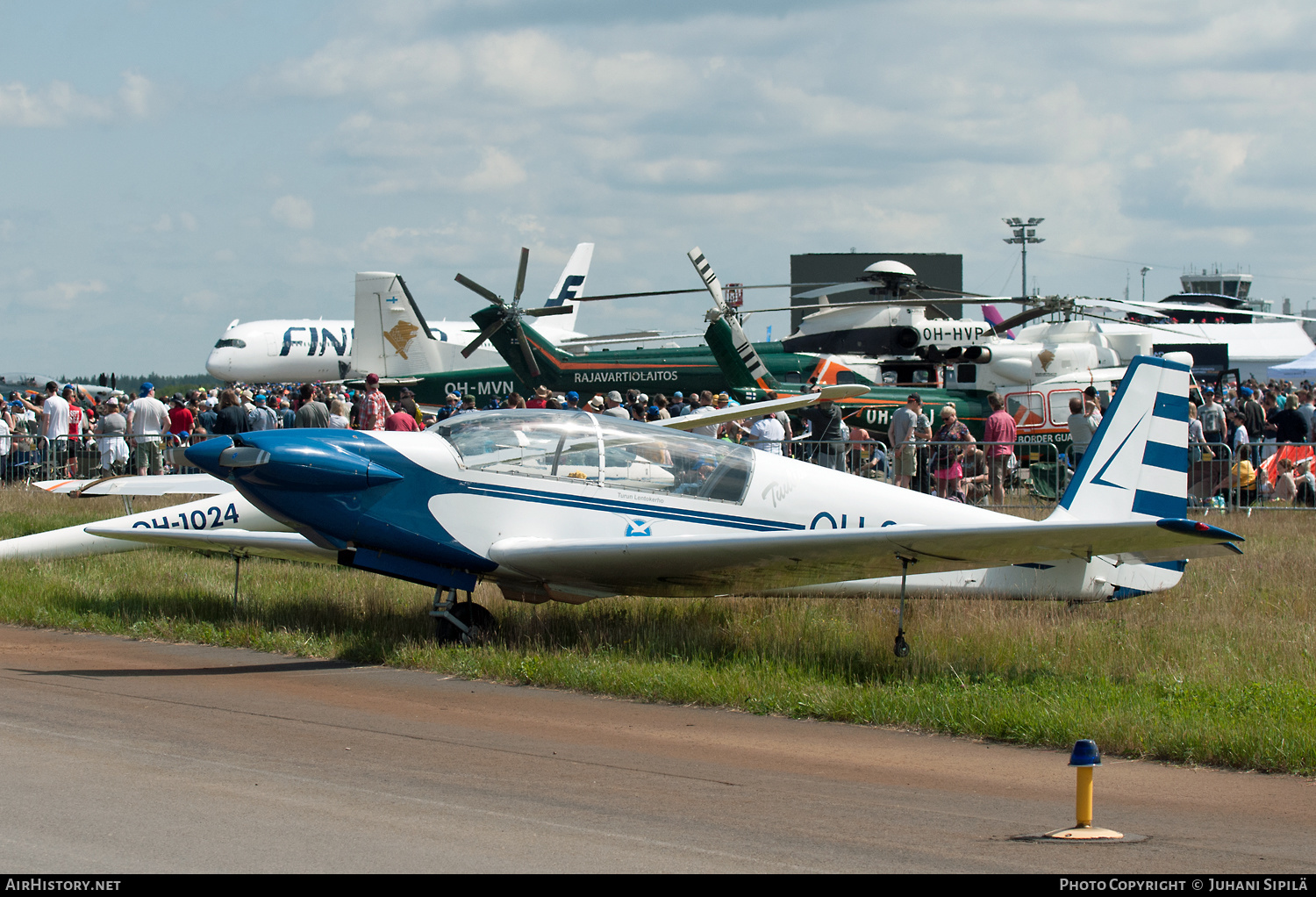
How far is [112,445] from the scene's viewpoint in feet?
61.6

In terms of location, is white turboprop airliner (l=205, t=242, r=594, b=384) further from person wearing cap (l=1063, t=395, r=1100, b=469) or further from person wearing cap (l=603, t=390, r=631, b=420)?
person wearing cap (l=1063, t=395, r=1100, b=469)

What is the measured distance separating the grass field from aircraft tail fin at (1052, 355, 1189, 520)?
91cm

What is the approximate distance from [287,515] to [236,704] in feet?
5.10

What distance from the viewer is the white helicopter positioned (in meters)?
8.29

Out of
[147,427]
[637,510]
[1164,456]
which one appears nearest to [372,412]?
[147,427]

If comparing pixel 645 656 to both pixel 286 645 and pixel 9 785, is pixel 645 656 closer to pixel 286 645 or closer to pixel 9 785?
pixel 286 645

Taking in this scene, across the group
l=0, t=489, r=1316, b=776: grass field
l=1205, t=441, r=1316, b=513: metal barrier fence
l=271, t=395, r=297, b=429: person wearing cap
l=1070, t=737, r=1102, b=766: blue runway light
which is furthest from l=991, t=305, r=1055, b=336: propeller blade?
l=1070, t=737, r=1102, b=766: blue runway light

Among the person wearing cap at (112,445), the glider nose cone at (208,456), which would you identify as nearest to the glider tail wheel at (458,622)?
the glider nose cone at (208,456)

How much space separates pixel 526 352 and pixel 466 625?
21502 mm

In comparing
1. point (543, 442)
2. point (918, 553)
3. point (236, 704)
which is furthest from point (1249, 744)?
point (236, 704)

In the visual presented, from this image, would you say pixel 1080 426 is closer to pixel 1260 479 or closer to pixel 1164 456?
pixel 1260 479

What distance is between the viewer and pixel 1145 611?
393 inches

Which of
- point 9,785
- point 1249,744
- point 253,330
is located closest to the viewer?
point 9,785
